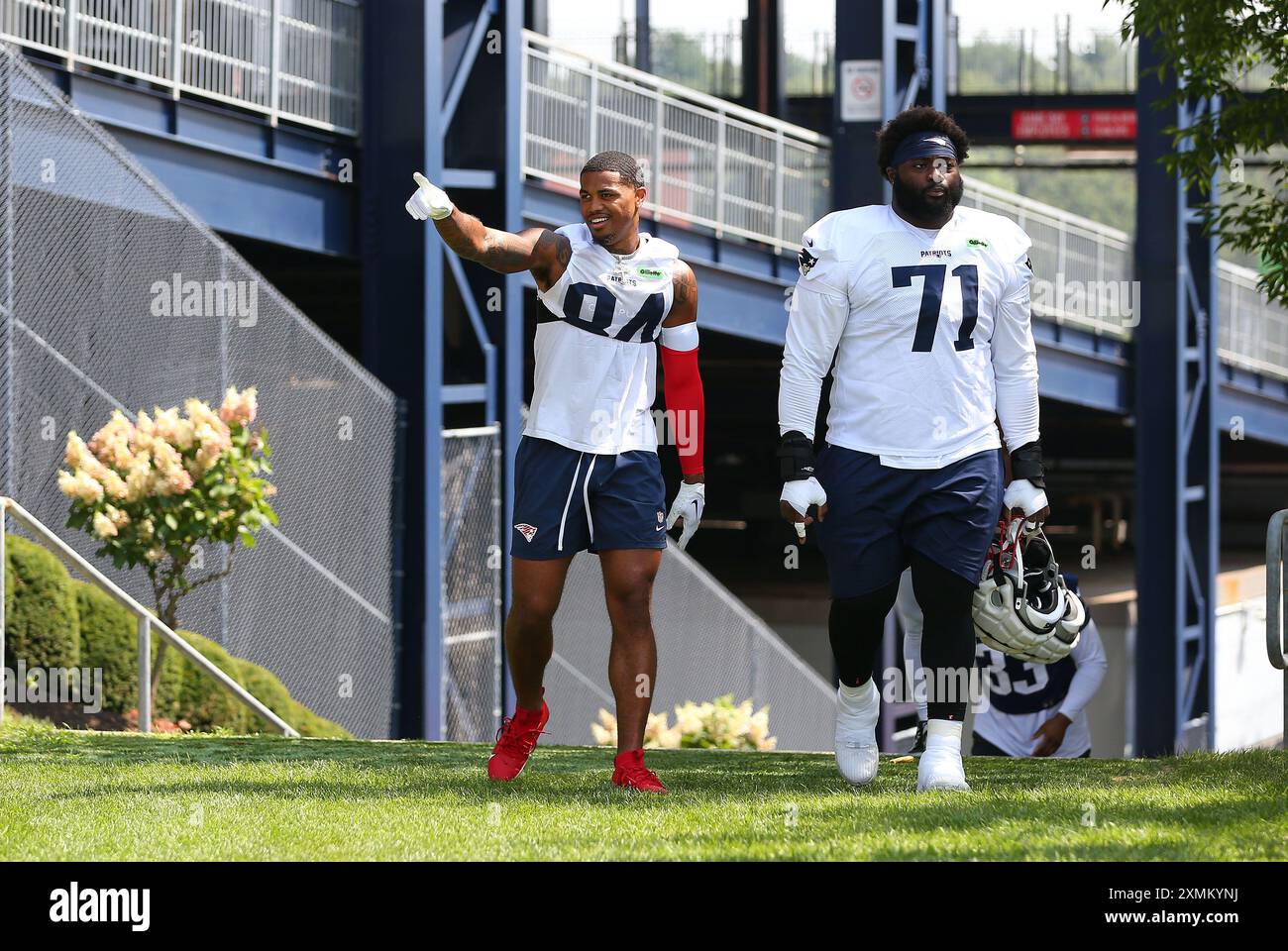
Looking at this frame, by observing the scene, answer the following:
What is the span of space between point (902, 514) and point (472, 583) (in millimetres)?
8164

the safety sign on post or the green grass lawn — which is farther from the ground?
the safety sign on post

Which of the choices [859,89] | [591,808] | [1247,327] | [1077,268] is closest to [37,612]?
[591,808]

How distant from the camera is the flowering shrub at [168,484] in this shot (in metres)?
9.94

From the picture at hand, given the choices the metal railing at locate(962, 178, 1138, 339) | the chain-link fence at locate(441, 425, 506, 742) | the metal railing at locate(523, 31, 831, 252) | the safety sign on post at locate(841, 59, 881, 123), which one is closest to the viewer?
the chain-link fence at locate(441, 425, 506, 742)

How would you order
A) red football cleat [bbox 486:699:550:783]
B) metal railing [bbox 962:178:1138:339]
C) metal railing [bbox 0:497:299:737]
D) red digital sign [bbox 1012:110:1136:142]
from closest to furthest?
1. red football cleat [bbox 486:699:550:783]
2. metal railing [bbox 0:497:299:737]
3. metal railing [bbox 962:178:1138:339]
4. red digital sign [bbox 1012:110:1136:142]

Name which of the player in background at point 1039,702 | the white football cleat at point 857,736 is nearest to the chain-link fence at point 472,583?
the player in background at point 1039,702

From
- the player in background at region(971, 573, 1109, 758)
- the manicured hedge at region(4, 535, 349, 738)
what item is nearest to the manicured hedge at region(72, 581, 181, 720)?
the manicured hedge at region(4, 535, 349, 738)

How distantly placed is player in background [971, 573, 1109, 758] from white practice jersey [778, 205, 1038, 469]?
9.47ft

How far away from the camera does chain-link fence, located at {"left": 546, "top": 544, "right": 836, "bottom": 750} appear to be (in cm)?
1339

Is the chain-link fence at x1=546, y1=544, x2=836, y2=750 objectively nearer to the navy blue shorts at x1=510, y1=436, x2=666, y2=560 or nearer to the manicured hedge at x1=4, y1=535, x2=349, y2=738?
the manicured hedge at x1=4, y1=535, x2=349, y2=738

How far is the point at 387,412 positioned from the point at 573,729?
8.80ft

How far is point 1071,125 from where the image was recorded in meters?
26.8

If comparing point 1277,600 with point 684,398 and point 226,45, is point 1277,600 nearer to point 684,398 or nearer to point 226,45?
point 684,398
